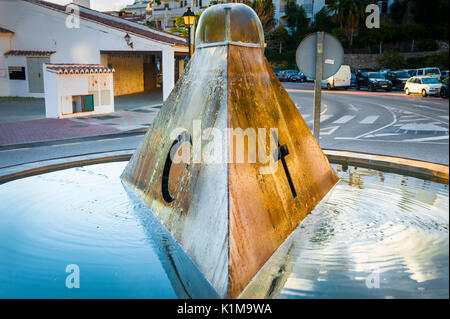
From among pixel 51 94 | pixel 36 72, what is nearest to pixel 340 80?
pixel 36 72

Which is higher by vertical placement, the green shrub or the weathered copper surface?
the green shrub

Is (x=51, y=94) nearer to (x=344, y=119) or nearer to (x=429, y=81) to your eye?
(x=344, y=119)

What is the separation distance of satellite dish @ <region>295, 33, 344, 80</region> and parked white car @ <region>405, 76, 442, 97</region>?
76.9 feet

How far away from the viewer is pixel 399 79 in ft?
117

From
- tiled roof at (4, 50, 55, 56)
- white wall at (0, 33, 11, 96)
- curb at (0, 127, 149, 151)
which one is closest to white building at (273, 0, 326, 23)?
tiled roof at (4, 50, 55, 56)

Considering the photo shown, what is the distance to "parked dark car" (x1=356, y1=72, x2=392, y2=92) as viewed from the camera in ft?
112

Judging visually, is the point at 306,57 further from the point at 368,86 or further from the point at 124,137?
the point at 368,86

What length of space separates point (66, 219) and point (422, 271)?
12.8 feet

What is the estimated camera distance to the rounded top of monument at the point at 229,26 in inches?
177

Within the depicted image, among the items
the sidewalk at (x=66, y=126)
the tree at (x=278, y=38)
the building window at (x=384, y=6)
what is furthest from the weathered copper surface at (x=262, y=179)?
Result: the tree at (x=278, y=38)

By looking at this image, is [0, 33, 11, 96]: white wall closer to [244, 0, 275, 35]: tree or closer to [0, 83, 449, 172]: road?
[0, 83, 449, 172]: road

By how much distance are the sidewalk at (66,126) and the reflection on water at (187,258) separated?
6.96 meters

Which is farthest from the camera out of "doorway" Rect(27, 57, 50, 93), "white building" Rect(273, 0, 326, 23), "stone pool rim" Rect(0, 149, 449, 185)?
"white building" Rect(273, 0, 326, 23)

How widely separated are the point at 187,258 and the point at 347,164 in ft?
15.7
